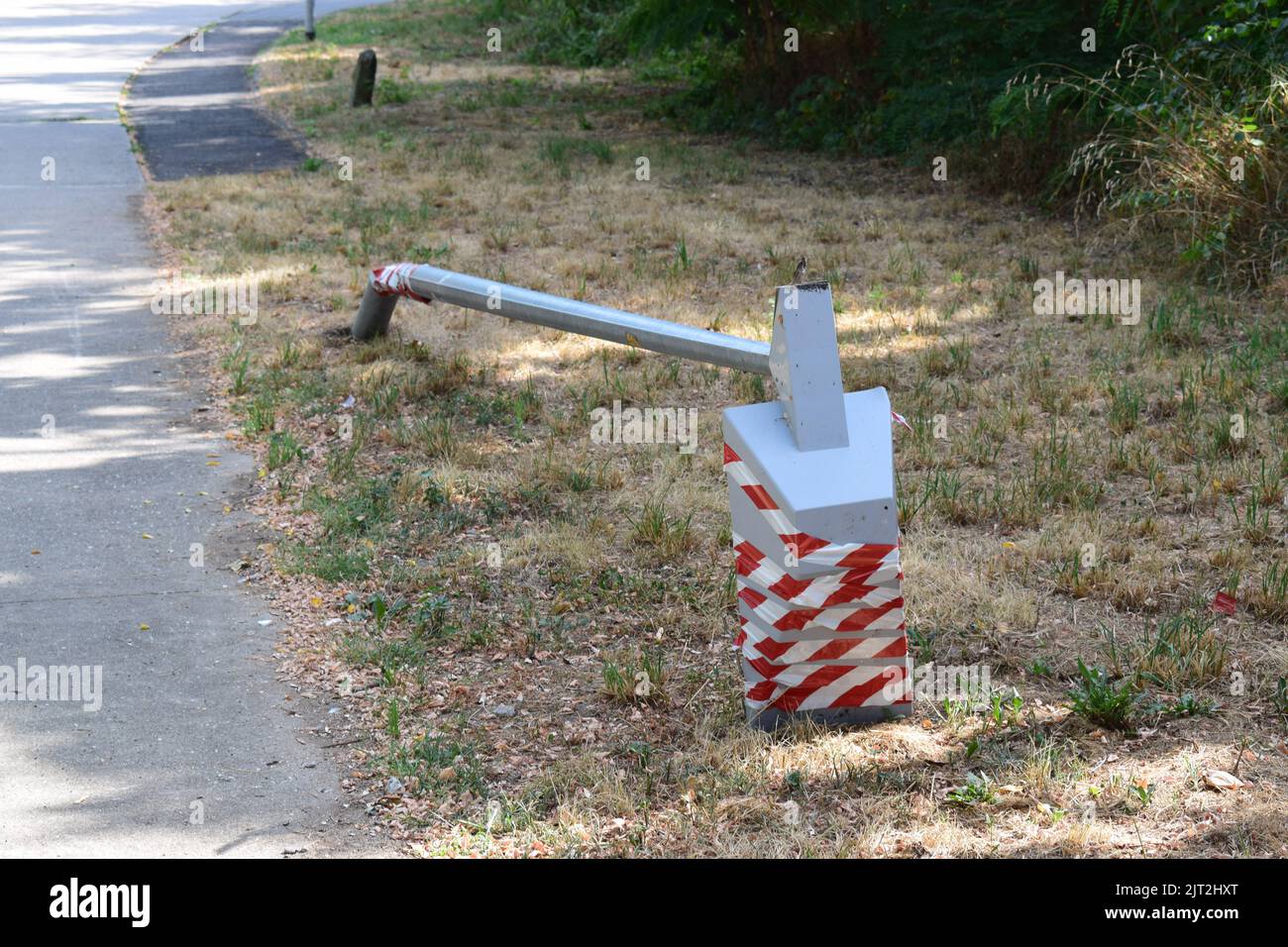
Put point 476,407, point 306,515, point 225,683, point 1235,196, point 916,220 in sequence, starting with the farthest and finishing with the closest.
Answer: point 916,220
point 1235,196
point 476,407
point 306,515
point 225,683

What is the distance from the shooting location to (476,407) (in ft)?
23.8

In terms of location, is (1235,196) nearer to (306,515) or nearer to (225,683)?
(306,515)

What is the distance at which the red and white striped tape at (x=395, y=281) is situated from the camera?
7652mm

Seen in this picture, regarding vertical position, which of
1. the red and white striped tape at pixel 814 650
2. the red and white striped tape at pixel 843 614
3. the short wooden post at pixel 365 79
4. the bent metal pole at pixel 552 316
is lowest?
the red and white striped tape at pixel 814 650

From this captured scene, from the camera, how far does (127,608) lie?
5.10m

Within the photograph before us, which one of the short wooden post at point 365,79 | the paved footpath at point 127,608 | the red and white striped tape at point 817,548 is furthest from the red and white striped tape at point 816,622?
the short wooden post at point 365,79

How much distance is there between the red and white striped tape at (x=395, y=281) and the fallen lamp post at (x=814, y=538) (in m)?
3.92

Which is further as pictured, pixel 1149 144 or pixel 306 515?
pixel 1149 144

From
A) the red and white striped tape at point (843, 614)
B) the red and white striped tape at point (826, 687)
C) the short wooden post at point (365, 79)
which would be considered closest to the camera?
the red and white striped tape at point (843, 614)

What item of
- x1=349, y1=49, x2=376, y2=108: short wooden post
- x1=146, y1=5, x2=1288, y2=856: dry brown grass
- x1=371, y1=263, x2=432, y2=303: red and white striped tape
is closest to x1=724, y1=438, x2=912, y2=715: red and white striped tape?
x1=146, y1=5, x2=1288, y2=856: dry brown grass

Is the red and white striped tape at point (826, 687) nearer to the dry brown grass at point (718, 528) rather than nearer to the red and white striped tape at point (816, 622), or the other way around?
the red and white striped tape at point (816, 622)

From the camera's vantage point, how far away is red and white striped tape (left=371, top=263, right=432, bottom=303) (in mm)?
7652
